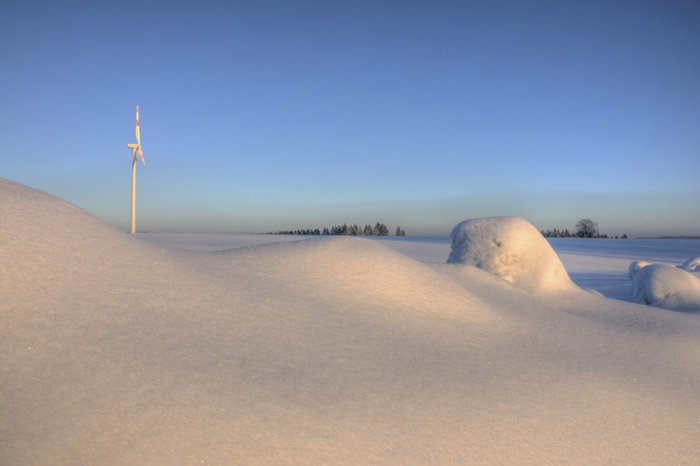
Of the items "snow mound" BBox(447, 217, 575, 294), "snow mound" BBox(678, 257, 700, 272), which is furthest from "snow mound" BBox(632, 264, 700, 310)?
"snow mound" BBox(678, 257, 700, 272)

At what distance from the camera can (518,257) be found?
19.5ft

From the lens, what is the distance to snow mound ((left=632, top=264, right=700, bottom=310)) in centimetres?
612

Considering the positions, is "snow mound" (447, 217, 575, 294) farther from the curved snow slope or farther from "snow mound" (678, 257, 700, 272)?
"snow mound" (678, 257, 700, 272)

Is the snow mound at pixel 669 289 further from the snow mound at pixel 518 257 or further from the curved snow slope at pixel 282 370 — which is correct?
the curved snow slope at pixel 282 370

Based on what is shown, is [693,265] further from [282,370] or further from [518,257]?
[282,370]

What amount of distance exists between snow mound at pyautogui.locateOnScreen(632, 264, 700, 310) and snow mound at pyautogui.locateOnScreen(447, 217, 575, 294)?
135 cm

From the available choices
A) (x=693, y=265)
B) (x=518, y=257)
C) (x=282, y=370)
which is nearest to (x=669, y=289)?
(x=518, y=257)

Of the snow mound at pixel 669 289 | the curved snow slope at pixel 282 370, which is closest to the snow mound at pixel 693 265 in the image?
the snow mound at pixel 669 289

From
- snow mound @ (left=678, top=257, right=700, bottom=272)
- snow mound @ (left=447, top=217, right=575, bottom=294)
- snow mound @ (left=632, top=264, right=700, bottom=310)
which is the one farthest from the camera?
snow mound @ (left=678, top=257, right=700, bottom=272)

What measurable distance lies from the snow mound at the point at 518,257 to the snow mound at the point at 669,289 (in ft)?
4.43

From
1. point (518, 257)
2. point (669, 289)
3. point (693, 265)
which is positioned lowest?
point (669, 289)

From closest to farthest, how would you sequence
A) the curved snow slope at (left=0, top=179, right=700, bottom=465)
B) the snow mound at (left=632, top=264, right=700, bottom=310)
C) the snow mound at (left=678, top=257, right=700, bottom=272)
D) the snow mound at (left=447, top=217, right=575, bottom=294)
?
1. the curved snow slope at (left=0, top=179, right=700, bottom=465)
2. the snow mound at (left=447, top=217, right=575, bottom=294)
3. the snow mound at (left=632, top=264, right=700, bottom=310)
4. the snow mound at (left=678, top=257, right=700, bottom=272)

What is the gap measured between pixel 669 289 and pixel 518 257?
2315 mm

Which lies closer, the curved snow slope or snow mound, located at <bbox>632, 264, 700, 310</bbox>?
the curved snow slope
